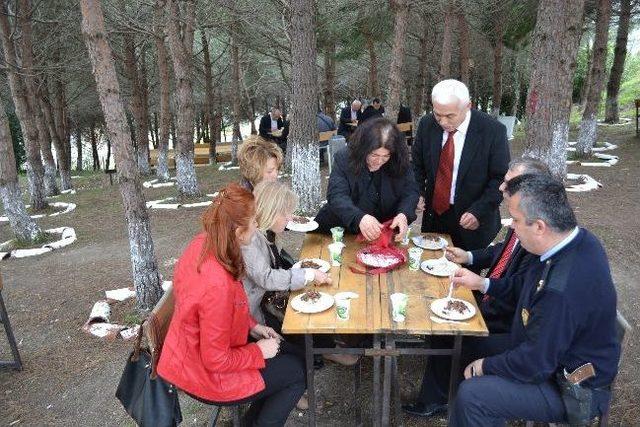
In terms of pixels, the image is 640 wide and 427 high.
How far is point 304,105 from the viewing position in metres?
6.68

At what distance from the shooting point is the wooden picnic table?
2.05m

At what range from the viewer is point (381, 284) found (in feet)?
8.20

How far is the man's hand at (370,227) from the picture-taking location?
111 inches

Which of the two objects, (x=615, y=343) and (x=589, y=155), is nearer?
(x=615, y=343)

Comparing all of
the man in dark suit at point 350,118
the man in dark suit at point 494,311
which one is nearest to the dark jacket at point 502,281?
the man in dark suit at point 494,311

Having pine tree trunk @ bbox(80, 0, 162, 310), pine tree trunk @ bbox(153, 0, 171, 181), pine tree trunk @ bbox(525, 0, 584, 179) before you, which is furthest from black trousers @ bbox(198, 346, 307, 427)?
pine tree trunk @ bbox(153, 0, 171, 181)

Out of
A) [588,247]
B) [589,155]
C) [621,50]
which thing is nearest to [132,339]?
[588,247]

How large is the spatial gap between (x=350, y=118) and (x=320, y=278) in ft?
35.0

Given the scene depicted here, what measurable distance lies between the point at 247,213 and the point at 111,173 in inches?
521

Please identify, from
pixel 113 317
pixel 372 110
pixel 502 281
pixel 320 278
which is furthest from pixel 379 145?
pixel 372 110

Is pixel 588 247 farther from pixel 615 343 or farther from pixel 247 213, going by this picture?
pixel 247 213

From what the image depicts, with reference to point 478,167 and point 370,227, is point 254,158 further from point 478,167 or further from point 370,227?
point 478,167

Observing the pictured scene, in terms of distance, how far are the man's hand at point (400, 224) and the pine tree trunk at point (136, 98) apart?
37.7 feet

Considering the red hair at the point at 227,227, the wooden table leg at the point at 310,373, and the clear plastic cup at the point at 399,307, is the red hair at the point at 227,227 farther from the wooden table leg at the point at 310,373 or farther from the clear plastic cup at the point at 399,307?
the clear plastic cup at the point at 399,307
